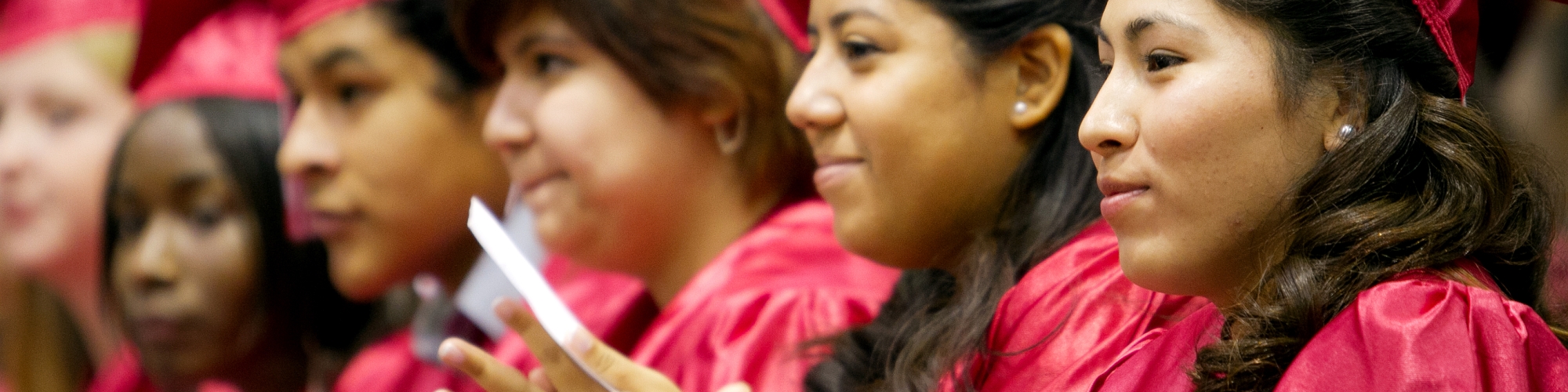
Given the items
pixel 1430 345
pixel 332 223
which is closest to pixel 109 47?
pixel 332 223

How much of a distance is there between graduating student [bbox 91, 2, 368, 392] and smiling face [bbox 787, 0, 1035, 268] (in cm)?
115

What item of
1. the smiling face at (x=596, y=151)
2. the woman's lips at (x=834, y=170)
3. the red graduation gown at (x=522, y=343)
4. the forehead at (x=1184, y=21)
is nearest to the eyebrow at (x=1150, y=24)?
the forehead at (x=1184, y=21)

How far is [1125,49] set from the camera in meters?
1.00

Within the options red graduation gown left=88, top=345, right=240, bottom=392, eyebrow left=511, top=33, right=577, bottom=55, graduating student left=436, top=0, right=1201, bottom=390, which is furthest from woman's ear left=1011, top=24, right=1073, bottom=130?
red graduation gown left=88, top=345, right=240, bottom=392

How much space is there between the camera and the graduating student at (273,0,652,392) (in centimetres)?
192

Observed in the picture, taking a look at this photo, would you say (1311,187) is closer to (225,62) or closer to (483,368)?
(483,368)

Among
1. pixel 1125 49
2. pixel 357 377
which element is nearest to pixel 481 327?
pixel 357 377

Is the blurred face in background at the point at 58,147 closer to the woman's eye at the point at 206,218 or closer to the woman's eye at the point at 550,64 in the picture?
the woman's eye at the point at 206,218

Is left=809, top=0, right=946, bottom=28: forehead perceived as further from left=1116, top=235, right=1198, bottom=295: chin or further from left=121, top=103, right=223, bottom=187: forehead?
left=121, top=103, right=223, bottom=187: forehead

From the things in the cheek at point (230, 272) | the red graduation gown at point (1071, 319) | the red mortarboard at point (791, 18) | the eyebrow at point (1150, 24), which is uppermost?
the eyebrow at point (1150, 24)

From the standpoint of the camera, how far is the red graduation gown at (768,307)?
1413 millimetres

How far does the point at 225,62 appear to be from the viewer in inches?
88.0

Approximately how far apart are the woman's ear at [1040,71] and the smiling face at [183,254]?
1.30m

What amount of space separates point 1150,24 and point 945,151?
0.34m
